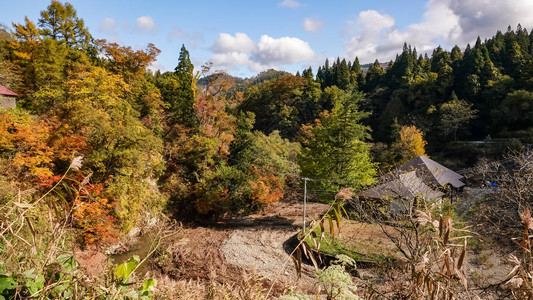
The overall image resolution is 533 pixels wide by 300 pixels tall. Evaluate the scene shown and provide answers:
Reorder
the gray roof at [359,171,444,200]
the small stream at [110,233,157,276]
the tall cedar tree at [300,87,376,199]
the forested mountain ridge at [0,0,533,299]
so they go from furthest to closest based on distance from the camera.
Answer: the tall cedar tree at [300,87,376,199] < the small stream at [110,233,157,276] < the gray roof at [359,171,444,200] < the forested mountain ridge at [0,0,533,299]

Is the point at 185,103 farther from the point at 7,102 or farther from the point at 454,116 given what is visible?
the point at 454,116

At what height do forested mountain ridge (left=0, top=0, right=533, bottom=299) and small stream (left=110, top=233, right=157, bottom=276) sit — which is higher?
forested mountain ridge (left=0, top=0, right=533, bottom=299)

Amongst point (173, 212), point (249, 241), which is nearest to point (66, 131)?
point (173, 212)

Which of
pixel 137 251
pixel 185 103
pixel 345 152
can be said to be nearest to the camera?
pixel 137 251

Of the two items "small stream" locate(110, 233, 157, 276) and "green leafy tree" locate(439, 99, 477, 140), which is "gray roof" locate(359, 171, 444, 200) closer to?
"small stream" locate(110, 233, 157, 276)

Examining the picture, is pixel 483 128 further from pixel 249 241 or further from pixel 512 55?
Result: pixel 249 241

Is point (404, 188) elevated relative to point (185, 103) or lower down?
lower down

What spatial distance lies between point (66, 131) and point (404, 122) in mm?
32382

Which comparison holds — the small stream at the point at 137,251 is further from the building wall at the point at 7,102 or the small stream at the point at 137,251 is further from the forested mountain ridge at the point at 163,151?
the building wall at the point at 7,102

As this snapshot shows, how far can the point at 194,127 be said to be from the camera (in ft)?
66.3

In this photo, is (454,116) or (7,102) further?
(454,116)

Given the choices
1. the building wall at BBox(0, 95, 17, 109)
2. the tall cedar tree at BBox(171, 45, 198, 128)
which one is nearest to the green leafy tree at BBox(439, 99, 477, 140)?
the tall cedar tree at BBox(171, 45, 198, 128)

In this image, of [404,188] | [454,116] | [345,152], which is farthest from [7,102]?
[454,116]

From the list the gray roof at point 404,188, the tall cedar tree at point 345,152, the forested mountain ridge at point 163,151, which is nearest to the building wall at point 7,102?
the forested mountain ridge at point 163,151
